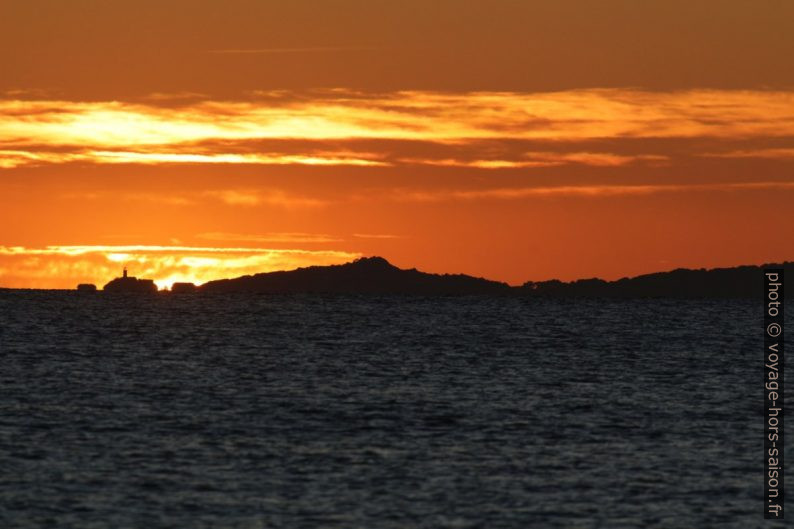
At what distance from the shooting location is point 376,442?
61.5 m

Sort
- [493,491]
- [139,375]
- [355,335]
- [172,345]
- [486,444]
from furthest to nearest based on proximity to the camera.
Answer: [355,335]
[172,345]
[139,375]
[486,444]
[493,491]

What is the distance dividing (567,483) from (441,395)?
35351 mm

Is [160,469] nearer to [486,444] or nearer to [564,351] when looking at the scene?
[486,444]

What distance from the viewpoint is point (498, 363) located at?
4611 inches

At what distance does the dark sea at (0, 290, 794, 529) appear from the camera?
1790 inches

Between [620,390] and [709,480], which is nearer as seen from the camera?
[709,480]

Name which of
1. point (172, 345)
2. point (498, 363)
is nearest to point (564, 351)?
point (498, 363)

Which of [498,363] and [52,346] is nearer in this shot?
[498,363]

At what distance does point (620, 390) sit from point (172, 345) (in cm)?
6305

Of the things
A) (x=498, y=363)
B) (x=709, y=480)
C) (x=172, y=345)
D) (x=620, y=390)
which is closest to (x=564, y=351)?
(x=498, y=363)

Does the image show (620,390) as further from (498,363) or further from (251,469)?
(251,469)

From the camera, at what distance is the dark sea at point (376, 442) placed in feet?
149

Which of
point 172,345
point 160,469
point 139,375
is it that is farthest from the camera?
point 172,345

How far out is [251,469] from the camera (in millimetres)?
53062
